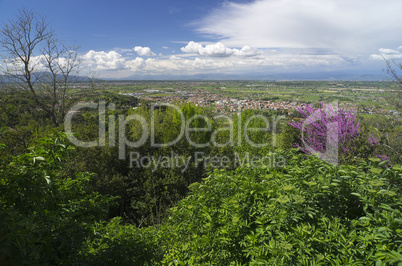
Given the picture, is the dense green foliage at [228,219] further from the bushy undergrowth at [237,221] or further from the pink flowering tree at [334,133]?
the pink flowering tree at [334,133]

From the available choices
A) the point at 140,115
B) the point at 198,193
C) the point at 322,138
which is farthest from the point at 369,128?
the point at 140,115

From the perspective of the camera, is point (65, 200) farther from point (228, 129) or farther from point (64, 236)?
point (228, 129)

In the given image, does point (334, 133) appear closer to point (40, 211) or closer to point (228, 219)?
point (228, 219)

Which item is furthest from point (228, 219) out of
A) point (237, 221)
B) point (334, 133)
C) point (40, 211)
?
point (334, 133)

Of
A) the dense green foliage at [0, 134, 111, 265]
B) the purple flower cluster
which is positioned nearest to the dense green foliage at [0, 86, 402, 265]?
the dense green foliage at [0, 134, 111, 265]
